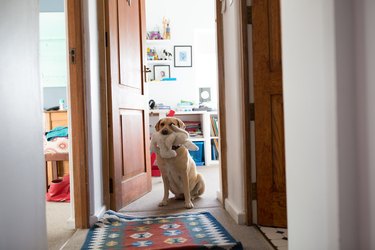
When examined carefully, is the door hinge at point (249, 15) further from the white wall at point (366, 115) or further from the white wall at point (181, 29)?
the white wall at point (181, 29)

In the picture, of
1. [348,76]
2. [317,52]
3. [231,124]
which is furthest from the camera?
[231,124]

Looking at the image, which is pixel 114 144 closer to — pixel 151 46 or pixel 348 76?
pixel 348 76

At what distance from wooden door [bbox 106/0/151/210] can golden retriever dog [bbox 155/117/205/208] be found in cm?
28

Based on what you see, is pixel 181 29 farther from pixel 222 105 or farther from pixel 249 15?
pixel 249 15

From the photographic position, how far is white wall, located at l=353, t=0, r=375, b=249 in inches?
30.5

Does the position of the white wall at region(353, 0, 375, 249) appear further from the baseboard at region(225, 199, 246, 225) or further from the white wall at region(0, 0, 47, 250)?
the baseboard at region(225, 199, 246, 225)

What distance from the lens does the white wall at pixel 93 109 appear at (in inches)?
87.0

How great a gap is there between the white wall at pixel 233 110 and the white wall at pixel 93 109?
2.95 feet

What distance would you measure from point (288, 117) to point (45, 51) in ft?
14.4

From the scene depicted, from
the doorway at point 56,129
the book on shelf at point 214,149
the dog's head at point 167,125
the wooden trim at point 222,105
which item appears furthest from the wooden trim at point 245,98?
the book on shelf at point 214,149

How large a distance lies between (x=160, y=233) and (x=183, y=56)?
4018 mm

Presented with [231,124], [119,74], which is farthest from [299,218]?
[119,74]

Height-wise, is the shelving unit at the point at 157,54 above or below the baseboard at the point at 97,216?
above

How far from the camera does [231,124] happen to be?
241 cm
